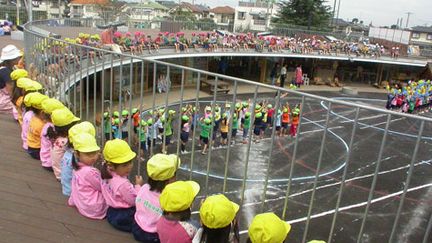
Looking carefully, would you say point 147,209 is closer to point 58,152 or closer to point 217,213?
point 217,213

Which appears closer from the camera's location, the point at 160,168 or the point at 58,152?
the point at 160,168

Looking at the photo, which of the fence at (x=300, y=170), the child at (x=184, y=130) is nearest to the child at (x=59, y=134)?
the fence at (x=300, y=170)

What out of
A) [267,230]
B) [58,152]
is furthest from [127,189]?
[267,230]

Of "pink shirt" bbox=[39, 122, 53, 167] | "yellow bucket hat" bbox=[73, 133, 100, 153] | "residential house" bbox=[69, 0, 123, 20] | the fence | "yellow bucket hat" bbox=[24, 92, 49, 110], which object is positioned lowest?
the fence

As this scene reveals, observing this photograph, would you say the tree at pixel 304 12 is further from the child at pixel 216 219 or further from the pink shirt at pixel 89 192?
the child at pixel 216 219

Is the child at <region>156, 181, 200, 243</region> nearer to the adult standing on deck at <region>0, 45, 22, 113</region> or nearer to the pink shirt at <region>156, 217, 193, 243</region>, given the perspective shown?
the pink shirt at <region>156, 217, 193, 243</region>

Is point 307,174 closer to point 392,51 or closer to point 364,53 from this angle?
point 364,53

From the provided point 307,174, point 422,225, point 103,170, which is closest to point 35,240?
point 103,170

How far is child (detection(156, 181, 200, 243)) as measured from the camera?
3.07 metres

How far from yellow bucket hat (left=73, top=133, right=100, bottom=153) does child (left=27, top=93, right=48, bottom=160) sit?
1.41m

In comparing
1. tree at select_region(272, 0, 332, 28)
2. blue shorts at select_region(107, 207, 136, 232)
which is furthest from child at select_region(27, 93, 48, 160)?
tree at select_region(272, 0, 332, 28)

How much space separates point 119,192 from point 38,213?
0.85 meters

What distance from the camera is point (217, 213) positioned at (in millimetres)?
2863

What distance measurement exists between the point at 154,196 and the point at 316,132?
1637 centimetres
